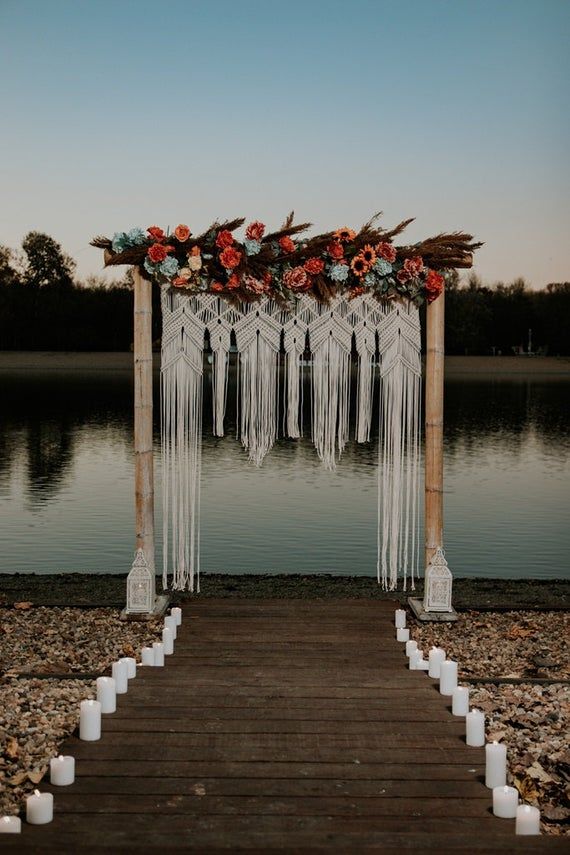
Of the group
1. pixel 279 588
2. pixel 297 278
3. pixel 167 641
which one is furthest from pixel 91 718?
pixel 279 588

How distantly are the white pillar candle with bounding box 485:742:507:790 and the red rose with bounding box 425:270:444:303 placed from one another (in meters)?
4.34

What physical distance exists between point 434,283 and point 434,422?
3.58ft

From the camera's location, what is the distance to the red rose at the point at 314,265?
8234 millimetres

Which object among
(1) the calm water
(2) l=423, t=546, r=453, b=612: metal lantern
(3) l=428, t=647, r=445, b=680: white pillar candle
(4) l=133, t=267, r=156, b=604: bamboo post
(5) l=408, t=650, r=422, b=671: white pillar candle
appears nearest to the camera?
(3) l=428, t=647, r=445, b=680: white pillar candle

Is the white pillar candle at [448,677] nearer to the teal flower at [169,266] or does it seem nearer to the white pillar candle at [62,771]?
the white pillar candle at [62,771]

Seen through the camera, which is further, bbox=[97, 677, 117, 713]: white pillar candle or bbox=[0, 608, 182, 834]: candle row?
bbox=[97, 677, 117, 713]: white pillar candle

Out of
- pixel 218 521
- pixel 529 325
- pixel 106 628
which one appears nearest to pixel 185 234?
pixel 106 628

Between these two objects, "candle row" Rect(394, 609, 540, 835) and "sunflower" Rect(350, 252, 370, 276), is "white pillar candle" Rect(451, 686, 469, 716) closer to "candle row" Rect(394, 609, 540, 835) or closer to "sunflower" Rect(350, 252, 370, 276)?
"candle row" Rect(394, 609, 540, 835)

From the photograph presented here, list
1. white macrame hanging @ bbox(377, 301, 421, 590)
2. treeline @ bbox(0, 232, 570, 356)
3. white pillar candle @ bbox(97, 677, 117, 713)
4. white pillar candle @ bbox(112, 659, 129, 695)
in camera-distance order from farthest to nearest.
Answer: treeline @ bbox(0, 232, 570, 356)
white macrame hanging @ bbox(377, 301, 421, 590)
white pillar candle @ bbox(112, 659, 129, 695)
white pillar candle @ bbox(97, 677, 117, 713)

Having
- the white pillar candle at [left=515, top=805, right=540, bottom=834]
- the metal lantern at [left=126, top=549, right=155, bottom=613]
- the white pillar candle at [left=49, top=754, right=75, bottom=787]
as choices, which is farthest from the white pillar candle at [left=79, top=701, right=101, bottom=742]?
the metal lantern at [left=126, top=549, right=155, bottom=613]

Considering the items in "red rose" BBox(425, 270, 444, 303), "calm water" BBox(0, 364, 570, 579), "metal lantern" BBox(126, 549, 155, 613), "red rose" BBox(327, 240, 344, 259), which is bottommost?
"calm water" BBox(0, 364, 570, 579)

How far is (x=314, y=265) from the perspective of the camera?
8.23 meters

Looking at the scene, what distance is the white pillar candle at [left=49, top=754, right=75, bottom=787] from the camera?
15.3 feet

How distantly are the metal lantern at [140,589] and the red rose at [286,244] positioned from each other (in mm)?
2578
